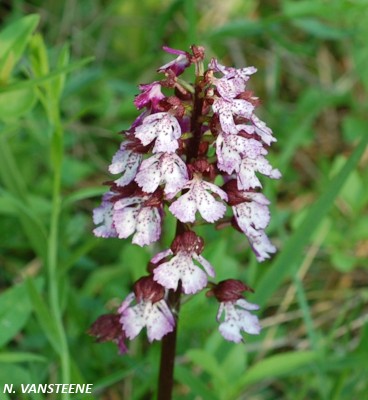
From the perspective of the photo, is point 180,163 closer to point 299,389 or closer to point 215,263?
point 215,263

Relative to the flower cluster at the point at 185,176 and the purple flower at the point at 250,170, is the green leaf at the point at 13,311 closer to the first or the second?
the flower cluster at the point at 185,176

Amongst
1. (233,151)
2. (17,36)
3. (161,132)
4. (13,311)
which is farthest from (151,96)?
(17,36)

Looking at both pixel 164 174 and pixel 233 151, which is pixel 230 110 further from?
pixel 164 174

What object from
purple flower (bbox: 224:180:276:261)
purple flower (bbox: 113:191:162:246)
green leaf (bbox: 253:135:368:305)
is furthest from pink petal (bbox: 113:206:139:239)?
green leaf (bbox: 253:135:368:305)

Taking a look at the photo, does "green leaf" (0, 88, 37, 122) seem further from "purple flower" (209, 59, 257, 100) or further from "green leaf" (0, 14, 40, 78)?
"purple flower" (209, 59, 257, 100)

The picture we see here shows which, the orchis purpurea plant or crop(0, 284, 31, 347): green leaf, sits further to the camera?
crop(0, 284, 31, 347): green leaf

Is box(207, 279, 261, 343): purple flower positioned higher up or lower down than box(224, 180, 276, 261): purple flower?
lower down
